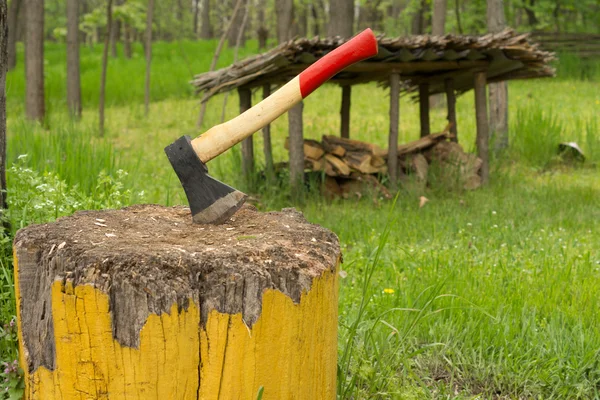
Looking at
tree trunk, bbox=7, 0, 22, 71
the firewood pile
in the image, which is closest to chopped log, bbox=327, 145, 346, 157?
the firewood pile

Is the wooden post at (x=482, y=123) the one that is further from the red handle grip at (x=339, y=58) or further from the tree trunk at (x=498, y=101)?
the red handle grip at (x=339, y=58)

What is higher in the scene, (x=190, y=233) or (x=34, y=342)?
(x=190, y=233)

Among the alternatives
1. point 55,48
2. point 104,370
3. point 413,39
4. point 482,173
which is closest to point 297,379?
point 104,370

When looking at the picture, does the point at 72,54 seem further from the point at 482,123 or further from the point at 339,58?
the point at 339,58

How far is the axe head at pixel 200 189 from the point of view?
2.50 metres

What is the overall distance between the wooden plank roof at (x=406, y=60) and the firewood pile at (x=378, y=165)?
89cm

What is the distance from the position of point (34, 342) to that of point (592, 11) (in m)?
22.4

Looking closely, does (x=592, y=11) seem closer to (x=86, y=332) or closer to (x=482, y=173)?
(x=482, y=173)

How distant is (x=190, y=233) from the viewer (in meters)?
2.42

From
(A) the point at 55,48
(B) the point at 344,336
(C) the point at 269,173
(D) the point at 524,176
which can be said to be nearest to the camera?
(B) the point at 344,336

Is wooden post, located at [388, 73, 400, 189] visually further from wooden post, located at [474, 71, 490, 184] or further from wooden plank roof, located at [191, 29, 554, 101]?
wooden post, located at [474, 71, 490, 184]

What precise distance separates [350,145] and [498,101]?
3.27 metres

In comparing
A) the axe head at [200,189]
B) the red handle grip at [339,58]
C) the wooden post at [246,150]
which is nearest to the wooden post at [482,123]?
the wooden post at [246,150]

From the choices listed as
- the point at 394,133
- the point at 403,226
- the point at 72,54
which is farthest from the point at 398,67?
the point at 72,54
